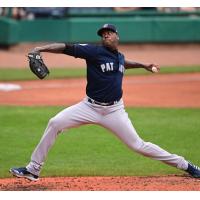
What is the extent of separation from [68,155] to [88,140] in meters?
1.01

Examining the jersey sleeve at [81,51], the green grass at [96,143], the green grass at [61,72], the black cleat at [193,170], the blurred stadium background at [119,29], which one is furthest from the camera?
the blurred stadium background at [119,29]

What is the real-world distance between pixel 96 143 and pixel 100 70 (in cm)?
322

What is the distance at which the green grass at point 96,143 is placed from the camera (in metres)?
8.41

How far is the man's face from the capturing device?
6922 millimetres

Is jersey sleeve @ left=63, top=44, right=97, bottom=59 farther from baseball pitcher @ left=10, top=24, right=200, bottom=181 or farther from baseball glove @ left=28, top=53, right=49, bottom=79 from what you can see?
baseball glove @ left=28, top=53, right=49, bottom=79

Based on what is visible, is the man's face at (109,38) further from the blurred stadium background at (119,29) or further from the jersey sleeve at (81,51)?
the blurred stadium background at (119,29)

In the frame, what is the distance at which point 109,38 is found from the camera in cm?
693

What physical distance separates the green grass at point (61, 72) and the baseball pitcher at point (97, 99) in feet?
36.5

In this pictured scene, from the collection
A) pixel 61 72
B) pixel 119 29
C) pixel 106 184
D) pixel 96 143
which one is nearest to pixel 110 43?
pixel 106 184

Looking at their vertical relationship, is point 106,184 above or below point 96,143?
above

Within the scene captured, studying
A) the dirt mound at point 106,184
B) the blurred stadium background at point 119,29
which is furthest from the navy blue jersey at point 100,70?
the blurred stadium background at point 119,29

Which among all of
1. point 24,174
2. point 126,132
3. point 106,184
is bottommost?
point 106,184

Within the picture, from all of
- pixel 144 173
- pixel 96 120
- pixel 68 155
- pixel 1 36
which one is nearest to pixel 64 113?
pixel 96 120

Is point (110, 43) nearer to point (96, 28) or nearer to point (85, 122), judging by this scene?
point (85, 122)
